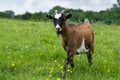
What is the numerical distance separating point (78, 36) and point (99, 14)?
6671cm


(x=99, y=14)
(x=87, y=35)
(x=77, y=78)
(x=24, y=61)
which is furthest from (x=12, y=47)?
(x=99, y=14)

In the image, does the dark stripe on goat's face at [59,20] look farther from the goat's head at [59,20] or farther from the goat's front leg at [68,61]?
the goat's front leg at [68,61]

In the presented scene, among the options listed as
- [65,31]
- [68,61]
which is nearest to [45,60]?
[68,61]

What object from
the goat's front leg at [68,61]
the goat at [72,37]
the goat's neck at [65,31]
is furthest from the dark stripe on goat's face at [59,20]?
the goat's front leg at [68,61]

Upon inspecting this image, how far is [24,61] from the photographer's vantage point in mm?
13195

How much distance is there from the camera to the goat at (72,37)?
1153 cm

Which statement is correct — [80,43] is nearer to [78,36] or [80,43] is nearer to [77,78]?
[78,36]

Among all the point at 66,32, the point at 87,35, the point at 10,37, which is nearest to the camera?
the point at 66,32

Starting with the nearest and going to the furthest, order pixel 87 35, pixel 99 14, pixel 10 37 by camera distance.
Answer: pixel 87 35 < pixel 10 37 < pixel 99 14

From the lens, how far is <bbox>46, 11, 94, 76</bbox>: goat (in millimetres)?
11531

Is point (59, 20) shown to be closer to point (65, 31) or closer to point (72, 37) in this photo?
point (65, 31)

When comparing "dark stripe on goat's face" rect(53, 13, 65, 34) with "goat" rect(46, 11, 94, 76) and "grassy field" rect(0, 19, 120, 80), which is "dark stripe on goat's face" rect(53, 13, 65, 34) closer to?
"goat" rect(46, 11, 94, 76)

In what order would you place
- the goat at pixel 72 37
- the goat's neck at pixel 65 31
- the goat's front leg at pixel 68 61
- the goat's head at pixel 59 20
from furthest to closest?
the goat's neck at pixel 65 31 → the goat's front leg at pixel 68 61 → the goat at pixel 72 37 → the goat's head at pixel 59 20

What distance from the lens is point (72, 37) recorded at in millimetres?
12273
